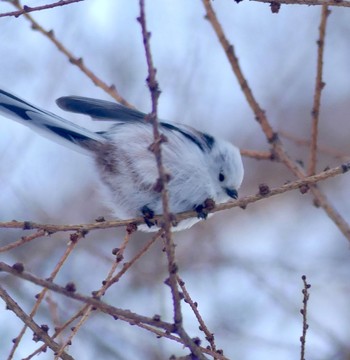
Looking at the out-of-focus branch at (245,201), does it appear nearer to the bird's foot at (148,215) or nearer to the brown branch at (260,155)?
the bird's foot at (148,215)

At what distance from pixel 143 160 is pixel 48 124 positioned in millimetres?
355

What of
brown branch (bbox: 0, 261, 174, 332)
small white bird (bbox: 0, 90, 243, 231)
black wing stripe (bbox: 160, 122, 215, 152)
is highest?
black wing stripe (bbox: 160, 122, 215, 152)

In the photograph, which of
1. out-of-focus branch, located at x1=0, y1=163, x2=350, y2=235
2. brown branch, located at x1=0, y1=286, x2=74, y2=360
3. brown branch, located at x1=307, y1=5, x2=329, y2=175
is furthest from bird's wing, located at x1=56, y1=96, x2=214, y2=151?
brown branch, located at x1=0, y1=286, x2=74, y2=360

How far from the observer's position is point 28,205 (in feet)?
13.7

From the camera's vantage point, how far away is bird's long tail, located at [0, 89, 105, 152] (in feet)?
7.06

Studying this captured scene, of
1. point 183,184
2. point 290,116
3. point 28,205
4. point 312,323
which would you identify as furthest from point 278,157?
point 290,116

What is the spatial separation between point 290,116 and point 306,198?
27.3 inches

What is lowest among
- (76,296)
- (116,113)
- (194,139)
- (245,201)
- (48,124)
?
(76,296)

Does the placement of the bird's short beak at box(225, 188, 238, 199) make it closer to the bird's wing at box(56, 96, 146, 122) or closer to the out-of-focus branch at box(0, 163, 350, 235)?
the bird's wing at box(56, 96, 146, 122)

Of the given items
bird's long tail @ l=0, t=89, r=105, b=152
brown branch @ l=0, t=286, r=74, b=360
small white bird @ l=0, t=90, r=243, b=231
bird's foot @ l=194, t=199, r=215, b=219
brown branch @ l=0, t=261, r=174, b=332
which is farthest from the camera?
small white bird @ l=0, t=90, r=243, b=231

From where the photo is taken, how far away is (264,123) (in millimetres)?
2344

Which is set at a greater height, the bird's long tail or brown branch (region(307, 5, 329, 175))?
brown branch (region(307, 5, 329, 175))

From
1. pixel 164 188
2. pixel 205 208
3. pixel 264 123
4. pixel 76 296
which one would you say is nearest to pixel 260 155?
pixel 264 123

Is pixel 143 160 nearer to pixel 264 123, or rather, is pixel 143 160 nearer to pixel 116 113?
pixel 116 113
